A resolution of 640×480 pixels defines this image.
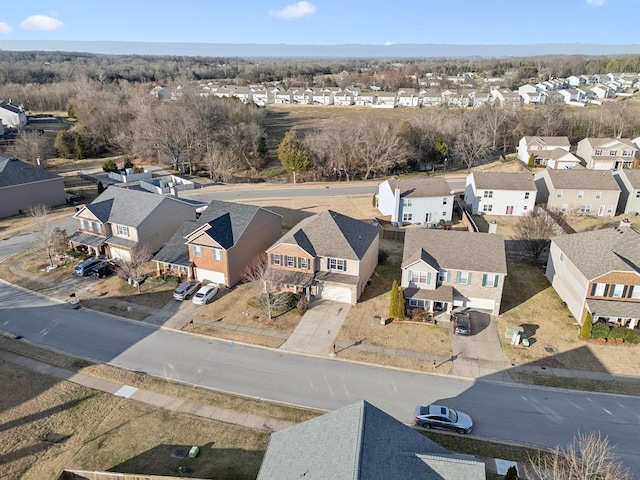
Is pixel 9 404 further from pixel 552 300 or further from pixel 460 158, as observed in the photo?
pixel 460 158

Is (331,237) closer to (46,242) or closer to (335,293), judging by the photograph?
(335,293)

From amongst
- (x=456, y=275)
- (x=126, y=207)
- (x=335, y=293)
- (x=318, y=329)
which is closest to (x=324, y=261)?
(x=335, y=293)

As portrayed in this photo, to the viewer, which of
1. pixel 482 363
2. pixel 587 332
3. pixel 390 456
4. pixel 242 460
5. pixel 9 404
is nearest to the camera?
pixel 390 456

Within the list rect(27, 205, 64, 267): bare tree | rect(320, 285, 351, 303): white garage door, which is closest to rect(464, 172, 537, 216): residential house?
rect(320, 285, 351, 303): white garage door

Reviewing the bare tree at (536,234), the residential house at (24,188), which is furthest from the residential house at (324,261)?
the residential house at (24,188)

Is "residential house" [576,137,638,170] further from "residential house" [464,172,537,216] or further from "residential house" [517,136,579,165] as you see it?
"residential house" [464,172,537,216]

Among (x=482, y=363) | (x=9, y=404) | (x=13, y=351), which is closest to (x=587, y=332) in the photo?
(x=482, y=363)

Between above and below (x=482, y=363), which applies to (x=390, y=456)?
above
